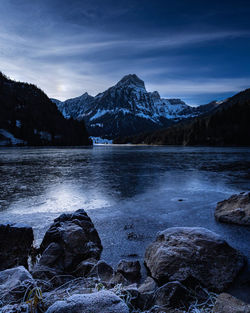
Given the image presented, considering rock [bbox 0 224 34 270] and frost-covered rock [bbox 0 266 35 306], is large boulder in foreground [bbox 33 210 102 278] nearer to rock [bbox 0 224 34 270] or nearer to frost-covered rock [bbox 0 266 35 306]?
rock [bbox 0 224 34 270]

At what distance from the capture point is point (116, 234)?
6.40m

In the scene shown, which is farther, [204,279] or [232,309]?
[204,279]

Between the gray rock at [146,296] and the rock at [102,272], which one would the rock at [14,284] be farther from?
the gray rock at [146,296]

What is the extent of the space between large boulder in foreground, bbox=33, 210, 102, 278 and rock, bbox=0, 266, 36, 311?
58 centimetres

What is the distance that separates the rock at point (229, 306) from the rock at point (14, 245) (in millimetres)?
4403

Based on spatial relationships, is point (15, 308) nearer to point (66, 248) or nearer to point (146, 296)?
point (146, 296)

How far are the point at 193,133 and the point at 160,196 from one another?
4918 inches

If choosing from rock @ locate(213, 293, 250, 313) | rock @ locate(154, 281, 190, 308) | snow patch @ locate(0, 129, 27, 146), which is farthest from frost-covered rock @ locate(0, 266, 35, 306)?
snow patch @ locate(0, 129, 27, 146)

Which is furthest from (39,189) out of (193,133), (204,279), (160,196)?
(193,133)

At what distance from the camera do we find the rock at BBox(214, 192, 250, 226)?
7.07m

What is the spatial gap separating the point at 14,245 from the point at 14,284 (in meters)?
1.96

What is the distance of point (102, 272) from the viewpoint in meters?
4.13

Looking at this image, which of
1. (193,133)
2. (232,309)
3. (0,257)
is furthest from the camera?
(193,133)

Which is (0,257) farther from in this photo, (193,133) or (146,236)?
(193,133)
